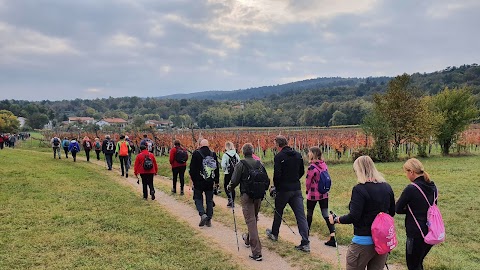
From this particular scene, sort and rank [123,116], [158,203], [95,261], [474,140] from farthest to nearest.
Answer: [123,116], [474,140], [158,203], [95,261]

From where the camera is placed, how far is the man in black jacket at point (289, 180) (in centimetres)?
684

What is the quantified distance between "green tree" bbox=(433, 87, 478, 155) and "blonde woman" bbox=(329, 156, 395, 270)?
3327 centimetres

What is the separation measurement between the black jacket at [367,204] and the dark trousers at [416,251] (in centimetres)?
Result: 107

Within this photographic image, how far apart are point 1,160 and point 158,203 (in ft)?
47.3

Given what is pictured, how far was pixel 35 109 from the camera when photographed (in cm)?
11900

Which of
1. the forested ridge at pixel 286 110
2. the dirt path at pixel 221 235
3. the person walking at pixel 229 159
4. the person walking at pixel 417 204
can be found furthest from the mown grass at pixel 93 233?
the forested ridge at pixel 286 110

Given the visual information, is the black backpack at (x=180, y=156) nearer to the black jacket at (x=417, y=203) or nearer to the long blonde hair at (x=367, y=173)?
the black jacket at (x=417, y=203)

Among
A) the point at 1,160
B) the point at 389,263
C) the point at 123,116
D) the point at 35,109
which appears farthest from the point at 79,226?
the point at 123,116

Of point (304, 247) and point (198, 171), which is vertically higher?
point (198, 171)

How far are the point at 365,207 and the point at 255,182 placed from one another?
8.04ft

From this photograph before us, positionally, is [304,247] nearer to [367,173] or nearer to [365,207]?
[365,207]

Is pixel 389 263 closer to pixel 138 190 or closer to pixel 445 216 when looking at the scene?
pixel 445 216

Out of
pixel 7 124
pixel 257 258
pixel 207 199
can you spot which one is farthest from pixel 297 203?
pixel 7 124

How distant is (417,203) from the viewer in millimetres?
4965
